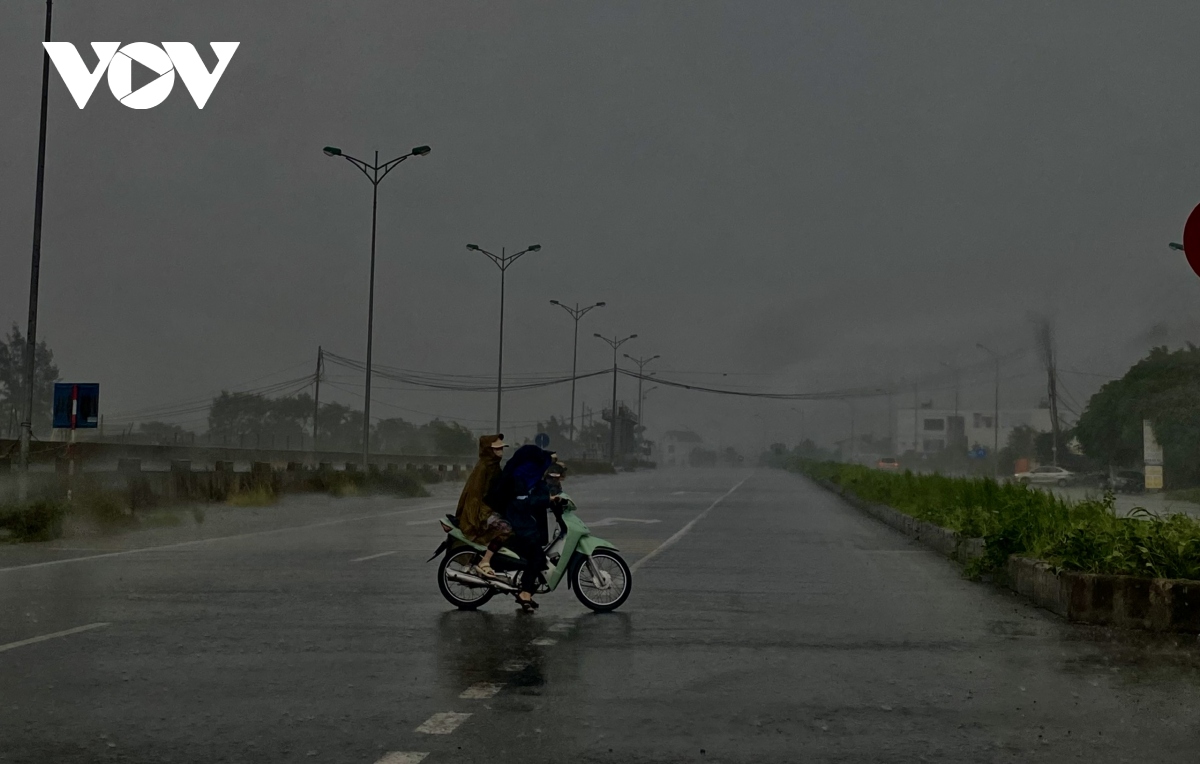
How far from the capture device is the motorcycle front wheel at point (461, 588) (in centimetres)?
1189

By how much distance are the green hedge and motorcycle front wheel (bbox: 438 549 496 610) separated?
5.26m

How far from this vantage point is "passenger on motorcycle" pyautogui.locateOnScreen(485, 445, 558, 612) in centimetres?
1156

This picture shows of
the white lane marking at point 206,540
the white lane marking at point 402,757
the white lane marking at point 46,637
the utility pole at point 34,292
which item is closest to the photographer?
the white lane marking at point 402,757

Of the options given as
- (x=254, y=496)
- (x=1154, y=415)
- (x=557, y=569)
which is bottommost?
(x=557, y=569)

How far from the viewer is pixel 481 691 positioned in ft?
25.7

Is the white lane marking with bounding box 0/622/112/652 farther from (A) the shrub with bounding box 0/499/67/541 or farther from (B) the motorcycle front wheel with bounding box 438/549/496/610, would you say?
(A) the shrub with bounding box 0/499/67/541

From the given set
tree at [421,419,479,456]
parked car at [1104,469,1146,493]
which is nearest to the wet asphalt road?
parked car at [1104,469,1146,493]

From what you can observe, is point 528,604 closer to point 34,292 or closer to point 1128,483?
point 34,292

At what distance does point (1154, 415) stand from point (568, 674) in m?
67.7

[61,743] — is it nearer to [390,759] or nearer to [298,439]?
[390,759]

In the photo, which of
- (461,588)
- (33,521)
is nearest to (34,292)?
(33,521)

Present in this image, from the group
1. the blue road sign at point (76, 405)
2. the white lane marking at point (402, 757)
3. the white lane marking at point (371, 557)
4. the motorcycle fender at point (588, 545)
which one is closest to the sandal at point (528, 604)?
the motorcycle fender at point (588, 545)

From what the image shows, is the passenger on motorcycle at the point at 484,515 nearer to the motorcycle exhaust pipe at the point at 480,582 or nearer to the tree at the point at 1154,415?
the motorcycle exhaust pipe at the point at 480,582

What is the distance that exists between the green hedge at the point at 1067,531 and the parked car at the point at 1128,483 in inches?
1660
